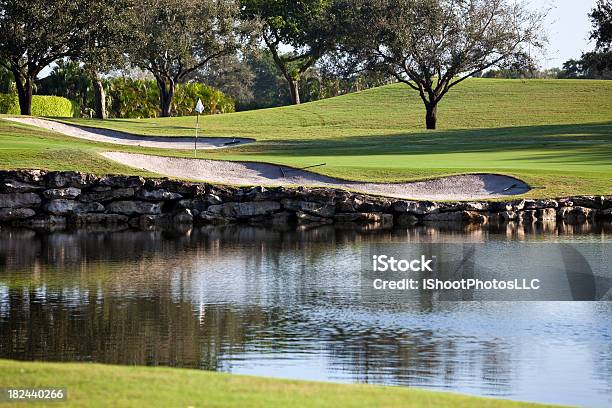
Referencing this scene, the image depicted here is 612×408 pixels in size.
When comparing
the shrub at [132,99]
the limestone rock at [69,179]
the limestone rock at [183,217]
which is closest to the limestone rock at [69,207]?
the limestone rock at [69,179]

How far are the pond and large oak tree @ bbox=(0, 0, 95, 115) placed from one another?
3223cm

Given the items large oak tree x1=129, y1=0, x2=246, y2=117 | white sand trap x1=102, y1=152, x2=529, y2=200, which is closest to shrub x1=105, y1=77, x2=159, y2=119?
large oak tree x1=129, y1=0, x2=246, y2=117

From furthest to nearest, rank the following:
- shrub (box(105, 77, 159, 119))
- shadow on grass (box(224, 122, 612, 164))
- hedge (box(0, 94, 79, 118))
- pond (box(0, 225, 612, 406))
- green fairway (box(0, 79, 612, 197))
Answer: shrub (box(105, 77, 159, 119)) → hedge (box(0, 94, 79, 118)) → shadow on grass (box(224, 122, 612, 164)) → green fairway (box(0, 79, 612, 197)) → pond (box(0, 225, 612, 406))

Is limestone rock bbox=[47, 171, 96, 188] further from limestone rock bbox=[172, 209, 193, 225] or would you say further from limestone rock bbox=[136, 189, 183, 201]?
limestone rock bbox=[172, 209, 193, 225]

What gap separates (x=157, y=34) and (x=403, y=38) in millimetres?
20326

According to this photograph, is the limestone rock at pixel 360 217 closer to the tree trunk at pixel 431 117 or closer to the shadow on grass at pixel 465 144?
the shadow on grass at pixel 465 144

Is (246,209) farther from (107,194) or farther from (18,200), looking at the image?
(18,200)

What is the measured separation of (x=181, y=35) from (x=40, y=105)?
34.1 feet

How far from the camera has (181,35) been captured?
70.2 m

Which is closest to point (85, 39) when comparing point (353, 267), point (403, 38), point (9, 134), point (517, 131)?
point (9, 134)

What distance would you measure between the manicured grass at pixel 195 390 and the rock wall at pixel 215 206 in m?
24.1

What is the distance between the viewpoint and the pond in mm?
12828

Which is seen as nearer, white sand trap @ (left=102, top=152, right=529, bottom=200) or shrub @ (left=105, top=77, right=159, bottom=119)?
white sand trap @ (left=102, top=152, right=529, bottom=200)

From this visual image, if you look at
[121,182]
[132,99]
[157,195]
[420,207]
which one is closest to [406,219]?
[420,207]
